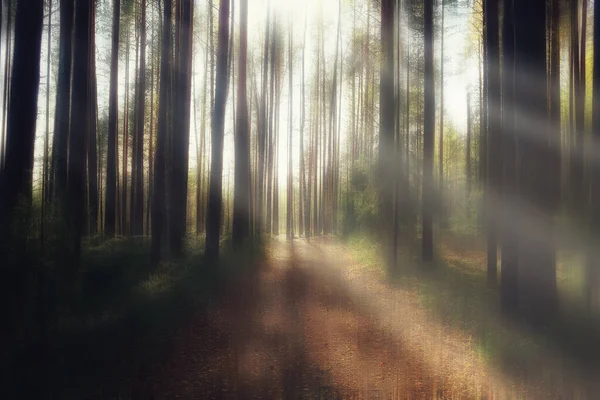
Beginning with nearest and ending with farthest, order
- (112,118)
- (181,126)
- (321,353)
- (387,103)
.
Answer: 1. (321,353)
2. (181,126)
3. (387,103)
4. (112,118)

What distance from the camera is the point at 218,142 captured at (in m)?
11.4

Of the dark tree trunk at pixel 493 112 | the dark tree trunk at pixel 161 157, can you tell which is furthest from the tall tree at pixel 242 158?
the dark tree trunk at pixel 493 112

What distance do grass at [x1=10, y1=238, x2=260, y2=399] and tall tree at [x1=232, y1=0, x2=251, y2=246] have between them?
342 cm

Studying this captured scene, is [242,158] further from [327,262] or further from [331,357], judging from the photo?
[331,357]

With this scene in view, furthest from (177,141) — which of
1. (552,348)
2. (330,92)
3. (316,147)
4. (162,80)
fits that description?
(316,147)

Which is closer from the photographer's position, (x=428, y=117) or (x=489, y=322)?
(x=489, y=322)

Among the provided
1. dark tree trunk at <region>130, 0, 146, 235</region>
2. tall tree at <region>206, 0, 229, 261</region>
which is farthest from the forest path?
dark tree trunk at <region>130, 0, 146, 235</region>

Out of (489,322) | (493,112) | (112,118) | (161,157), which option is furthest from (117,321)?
(112,118)

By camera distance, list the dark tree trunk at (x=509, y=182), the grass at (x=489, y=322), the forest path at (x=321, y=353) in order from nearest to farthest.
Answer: the forest path at (x=321, y=353) → the grass at (x=489, y=322) → the dark tree trunk at (x=509, y=182)

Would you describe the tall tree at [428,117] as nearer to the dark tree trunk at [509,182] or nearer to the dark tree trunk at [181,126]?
the dark tree trunk at [509,182]

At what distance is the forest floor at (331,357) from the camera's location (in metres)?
4.54

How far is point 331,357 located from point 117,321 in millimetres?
3737

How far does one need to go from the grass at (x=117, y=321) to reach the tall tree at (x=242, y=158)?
11.2ft

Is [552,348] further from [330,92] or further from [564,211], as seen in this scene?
[330,92]
